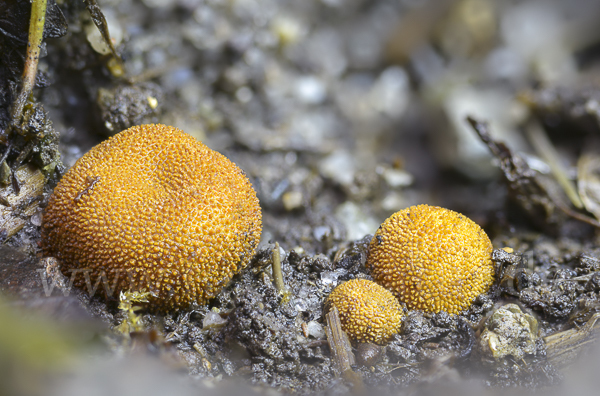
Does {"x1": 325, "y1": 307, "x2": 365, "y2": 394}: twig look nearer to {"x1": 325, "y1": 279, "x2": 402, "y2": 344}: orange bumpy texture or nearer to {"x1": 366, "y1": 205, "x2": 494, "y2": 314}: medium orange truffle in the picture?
{"x1": 325, "y1": 279, "x2": 402, "y2": 344}: orange bumpy texture

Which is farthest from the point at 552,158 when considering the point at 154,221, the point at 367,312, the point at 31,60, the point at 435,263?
the point at 31,60

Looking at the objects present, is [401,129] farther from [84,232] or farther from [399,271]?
[84,232]

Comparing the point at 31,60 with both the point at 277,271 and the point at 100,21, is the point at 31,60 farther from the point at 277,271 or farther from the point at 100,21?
the point at 277,271

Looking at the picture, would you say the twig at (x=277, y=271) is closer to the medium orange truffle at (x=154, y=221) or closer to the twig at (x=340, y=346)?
the medium orange truffle at (x=154, y=221)

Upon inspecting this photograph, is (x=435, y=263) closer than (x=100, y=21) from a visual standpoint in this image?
Yes

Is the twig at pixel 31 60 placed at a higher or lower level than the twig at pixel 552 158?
higher

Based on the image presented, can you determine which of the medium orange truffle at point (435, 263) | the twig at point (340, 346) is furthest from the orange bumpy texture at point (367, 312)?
the medium orange truffle at point (435, 263)
